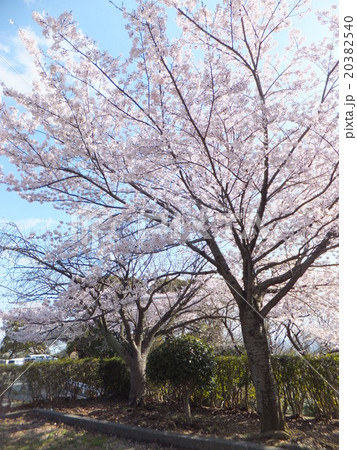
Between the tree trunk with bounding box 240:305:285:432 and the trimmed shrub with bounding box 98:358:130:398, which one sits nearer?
the tree trunk with bounding box 240:305:285:432

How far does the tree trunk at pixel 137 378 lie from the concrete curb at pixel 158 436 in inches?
46.1

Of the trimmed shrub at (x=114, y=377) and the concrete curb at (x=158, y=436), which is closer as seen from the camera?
the concrete curb at (x=158, y=436)

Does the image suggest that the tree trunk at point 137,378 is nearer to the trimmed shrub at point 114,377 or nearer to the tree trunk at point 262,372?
the trimmed shrub at point 114,377

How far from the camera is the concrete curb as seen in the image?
3.18 m

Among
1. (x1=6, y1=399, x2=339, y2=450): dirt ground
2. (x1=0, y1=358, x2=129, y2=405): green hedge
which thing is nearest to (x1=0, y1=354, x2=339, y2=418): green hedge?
(x1=0, y1=358, x2=129, y2=405): green hedge

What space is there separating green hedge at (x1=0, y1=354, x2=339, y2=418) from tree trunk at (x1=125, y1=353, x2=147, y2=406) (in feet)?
0.80

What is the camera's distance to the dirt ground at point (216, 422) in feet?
11.1

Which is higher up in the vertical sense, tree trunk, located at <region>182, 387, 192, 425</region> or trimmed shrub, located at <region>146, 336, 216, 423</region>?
trimmed shrub, located at <region>146, 336, 216, 423</region>

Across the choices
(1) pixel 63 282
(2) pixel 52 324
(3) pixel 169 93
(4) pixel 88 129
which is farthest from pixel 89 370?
(3) pixel 169 93

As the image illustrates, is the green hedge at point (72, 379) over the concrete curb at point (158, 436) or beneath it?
over

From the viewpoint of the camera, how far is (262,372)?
3.55 m
